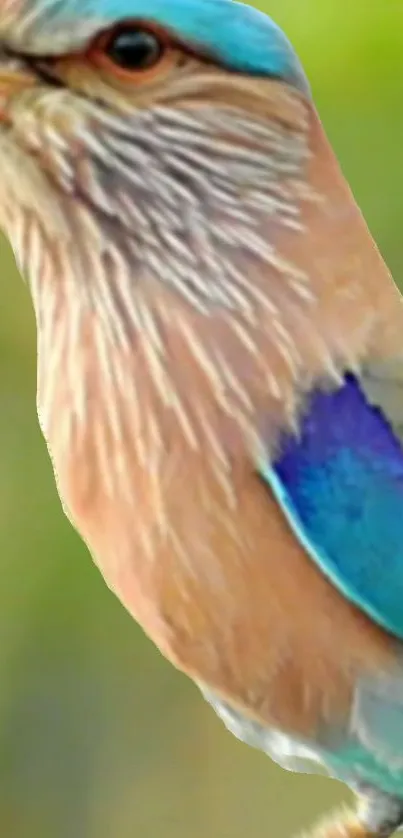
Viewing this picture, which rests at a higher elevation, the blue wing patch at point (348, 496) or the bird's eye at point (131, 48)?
the bird's eye at point (131, 48)

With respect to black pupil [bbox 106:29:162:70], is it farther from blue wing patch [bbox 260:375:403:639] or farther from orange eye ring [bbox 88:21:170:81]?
blue wing patch [bbox 260:375:403:639]

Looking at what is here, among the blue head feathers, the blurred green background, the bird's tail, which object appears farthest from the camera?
the blurred green background

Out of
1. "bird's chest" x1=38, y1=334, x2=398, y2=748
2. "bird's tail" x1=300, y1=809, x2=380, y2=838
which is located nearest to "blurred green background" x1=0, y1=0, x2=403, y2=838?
"bird's tail" x1=300, y1=809, x2=380, y2=838

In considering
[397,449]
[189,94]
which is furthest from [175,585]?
[189,94]

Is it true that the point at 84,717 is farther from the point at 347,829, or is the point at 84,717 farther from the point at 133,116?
the point at 133,116

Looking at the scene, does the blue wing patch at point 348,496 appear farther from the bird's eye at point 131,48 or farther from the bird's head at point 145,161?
the bird's eye at point 131,48

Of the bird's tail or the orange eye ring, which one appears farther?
the bird's tail

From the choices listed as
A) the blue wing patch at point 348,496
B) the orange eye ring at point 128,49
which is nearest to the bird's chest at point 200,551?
the blue wing patch at point 348,496

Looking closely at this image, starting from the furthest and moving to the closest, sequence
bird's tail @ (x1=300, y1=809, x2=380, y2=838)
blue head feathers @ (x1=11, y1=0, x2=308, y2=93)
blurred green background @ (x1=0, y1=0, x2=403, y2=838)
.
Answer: blurred green background @ (x1=0, y1=0, x2=403, y2=838) < bird's tail @ (x1=300, y1=809, x2=380, y2=838) < blue head feathers @ (x1=11, y1=0, x2=308, y2=93)

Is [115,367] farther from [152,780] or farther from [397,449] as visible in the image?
[152,780]
